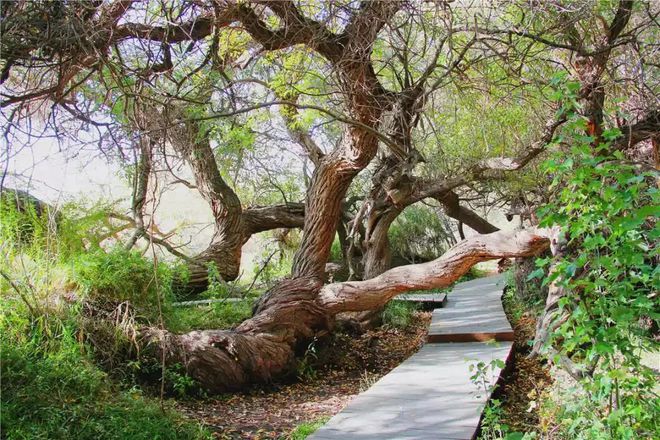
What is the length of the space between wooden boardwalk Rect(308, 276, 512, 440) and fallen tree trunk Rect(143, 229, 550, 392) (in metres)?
0.92

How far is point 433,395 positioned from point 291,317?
2.14 metres

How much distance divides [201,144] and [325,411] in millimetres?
4760

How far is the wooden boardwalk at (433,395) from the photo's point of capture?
3.85 m

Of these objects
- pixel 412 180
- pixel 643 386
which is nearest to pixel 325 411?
pixel 643 386

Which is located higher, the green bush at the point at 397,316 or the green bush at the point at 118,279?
the green bush at the point at 118,279

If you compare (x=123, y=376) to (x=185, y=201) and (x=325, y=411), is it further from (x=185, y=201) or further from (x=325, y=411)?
(x=185, y=201)

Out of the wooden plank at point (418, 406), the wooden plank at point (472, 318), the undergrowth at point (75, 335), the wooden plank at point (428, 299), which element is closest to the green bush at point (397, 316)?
the wooden plank at point (472, 318)

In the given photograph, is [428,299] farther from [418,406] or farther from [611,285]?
[611,285]

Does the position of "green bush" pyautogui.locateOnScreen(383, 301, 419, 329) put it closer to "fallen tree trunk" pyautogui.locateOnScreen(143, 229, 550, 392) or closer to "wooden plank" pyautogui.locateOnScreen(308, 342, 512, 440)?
"fallen tree trunk" pyautogui.locateOnScreen(143, 229, 550, 392)

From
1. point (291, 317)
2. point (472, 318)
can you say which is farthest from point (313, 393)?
point (472, 318)

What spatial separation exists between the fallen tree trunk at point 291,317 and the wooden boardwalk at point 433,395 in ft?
3.00

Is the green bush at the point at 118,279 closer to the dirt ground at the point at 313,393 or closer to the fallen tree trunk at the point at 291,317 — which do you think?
the fallen tree trunk at the point at 291,317

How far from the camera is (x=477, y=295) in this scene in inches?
419

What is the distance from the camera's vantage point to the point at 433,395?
4.72 metres
